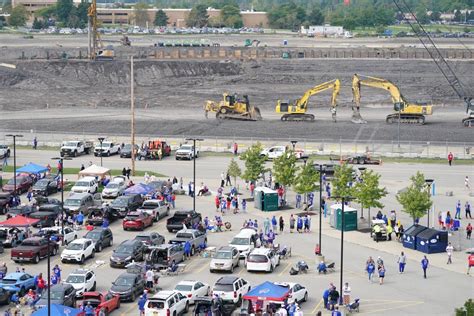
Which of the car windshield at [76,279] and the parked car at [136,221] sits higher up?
the car windshield at [76,279]

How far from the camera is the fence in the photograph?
83750mm

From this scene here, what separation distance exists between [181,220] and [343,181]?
30.7ft

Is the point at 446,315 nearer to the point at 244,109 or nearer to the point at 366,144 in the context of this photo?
the point at 366,144

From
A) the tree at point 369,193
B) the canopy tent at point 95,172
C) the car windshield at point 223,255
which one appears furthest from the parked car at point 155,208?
the car windshield at point 223,255

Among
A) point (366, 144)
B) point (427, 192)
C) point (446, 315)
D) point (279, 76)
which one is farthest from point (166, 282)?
point (279, 76)

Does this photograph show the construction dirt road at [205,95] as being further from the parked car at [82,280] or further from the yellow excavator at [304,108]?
the parked car at [82,280]

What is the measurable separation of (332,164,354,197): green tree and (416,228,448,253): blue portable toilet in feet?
26.0

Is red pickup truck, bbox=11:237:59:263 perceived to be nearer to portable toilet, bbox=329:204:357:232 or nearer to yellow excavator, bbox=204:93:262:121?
portable toilet, bbox=329:204:357:232

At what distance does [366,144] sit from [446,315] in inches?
1860

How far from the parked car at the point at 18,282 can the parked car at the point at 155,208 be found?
46.4 feet

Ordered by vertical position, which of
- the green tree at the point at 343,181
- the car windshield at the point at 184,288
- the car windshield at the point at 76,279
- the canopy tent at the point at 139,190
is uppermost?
the green tree at the point at 343,181

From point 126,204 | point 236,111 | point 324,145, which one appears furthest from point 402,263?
point 236,111

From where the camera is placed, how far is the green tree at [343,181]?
6062 cm

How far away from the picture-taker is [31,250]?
50250 millimetres
